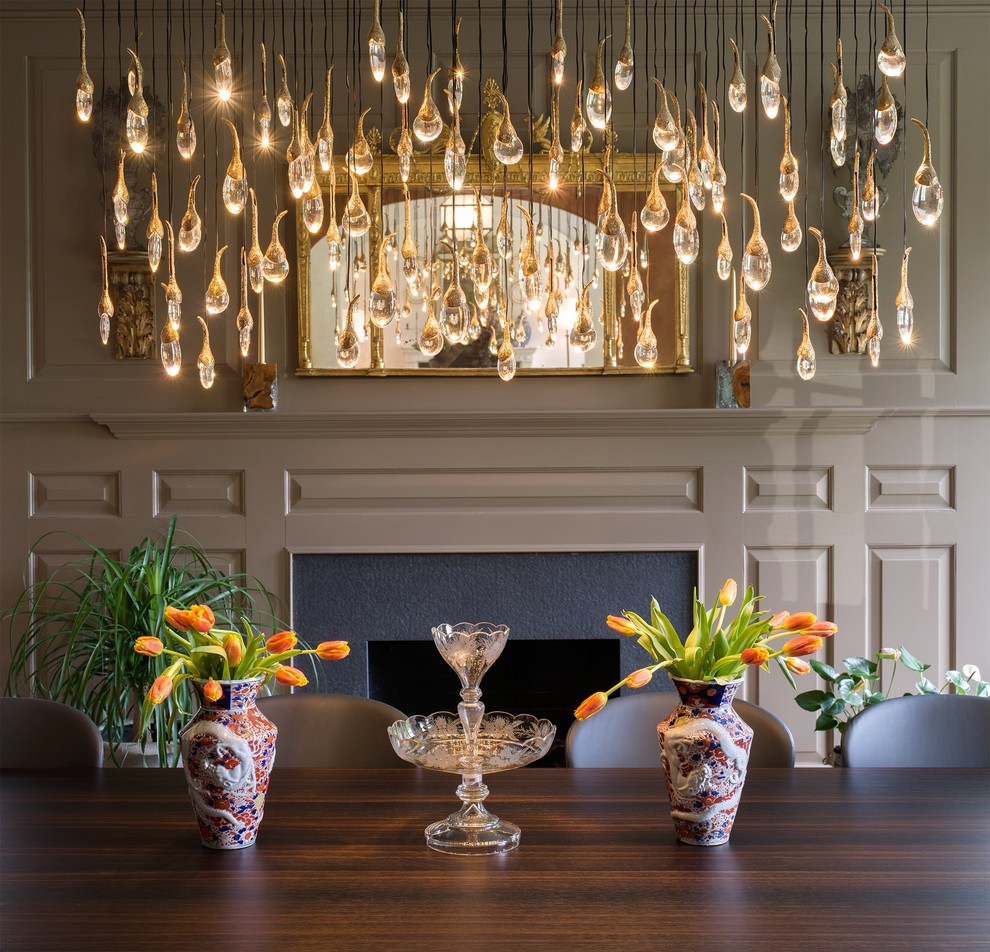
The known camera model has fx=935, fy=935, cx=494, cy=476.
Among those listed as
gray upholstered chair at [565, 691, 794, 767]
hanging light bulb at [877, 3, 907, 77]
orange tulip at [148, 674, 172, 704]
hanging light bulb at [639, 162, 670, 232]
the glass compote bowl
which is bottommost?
gray upholstered chair at [565, 691, 794, 767]

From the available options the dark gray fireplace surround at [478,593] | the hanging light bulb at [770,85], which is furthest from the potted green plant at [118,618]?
the hanging light bulb at [770,85]

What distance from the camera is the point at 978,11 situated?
3.40 metres

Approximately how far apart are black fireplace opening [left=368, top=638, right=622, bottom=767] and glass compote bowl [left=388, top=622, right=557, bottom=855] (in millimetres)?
2014

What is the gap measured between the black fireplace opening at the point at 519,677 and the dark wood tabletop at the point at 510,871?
1.87m

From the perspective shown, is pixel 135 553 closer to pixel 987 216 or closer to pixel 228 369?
pixel 228 369

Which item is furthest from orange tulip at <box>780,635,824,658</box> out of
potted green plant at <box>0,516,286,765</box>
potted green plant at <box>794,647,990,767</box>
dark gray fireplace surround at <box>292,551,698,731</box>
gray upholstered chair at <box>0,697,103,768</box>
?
dark gray fireplace surround at <box>292,551,698,731</box>

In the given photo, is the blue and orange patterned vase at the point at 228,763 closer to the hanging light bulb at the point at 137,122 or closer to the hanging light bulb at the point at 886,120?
the hanging light bulb at the point at 137,122

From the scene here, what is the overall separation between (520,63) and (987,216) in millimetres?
1799

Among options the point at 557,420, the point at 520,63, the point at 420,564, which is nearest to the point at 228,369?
the point at 420,564

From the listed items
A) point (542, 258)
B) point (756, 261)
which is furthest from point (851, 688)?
point (542, 258)

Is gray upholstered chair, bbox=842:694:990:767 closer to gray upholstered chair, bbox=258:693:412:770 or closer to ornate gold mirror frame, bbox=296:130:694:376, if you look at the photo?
gray upholstered chair, bbox=258:693:412:770

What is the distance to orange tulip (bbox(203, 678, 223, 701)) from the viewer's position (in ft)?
4.30

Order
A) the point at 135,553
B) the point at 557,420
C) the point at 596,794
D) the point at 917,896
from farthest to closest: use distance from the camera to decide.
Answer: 1. the point at 557,420
2. the point at 135,553
3. the point at 596,794
4. the point at 917,896

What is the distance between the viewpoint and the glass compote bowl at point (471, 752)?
1.39 meters
